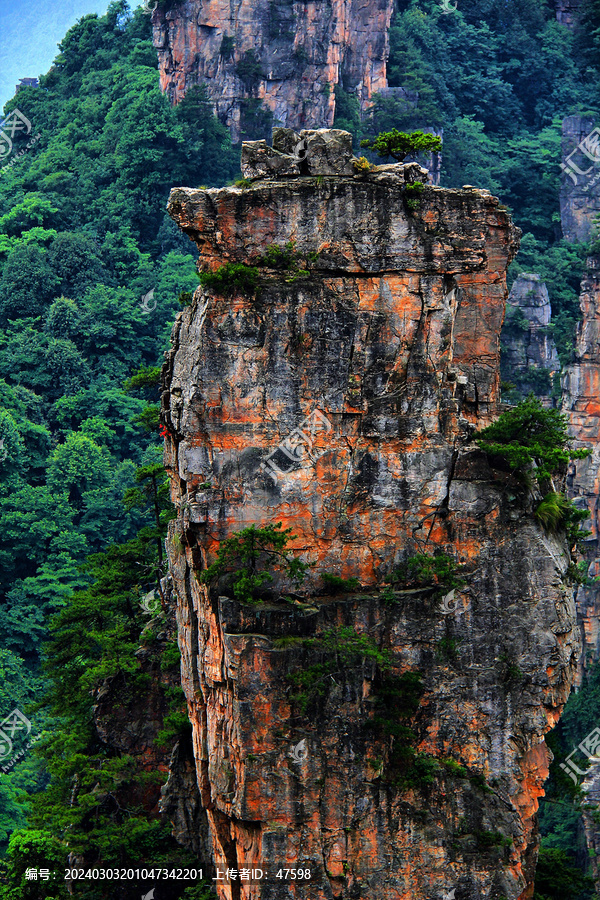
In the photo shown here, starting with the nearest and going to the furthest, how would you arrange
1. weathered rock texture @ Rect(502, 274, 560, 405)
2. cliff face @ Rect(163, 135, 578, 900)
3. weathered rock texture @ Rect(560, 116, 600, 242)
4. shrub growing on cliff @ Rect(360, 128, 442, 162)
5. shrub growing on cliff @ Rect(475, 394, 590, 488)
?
cliff face @ Rect(163, 135, 578, 900) < shrub growing on cliff @ Rect(475, 394, 590, 488) < shrub growing on cliff @ Rect(360, 128, 442, 162) < weathered rock texture @ Rect(502, 274, 560, 405) < weathered rock texture @ Rect(560, 116, 600, 242)

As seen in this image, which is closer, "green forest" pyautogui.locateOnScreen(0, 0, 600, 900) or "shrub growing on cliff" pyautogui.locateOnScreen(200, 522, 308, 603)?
"shrub growing on cliff" pyautogui.locateOnScreen(200, 522, 308, 603)

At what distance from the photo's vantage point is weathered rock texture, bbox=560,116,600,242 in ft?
230

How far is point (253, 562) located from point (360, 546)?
2.12 meters

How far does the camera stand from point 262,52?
6719 centimetres

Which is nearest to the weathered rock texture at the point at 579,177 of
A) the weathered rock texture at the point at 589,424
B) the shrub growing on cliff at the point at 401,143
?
the weathered rock texture at the point at 589,424

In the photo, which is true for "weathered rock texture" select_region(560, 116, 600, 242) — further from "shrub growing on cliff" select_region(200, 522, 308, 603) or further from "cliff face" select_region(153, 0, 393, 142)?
"shrub growing on cliff" select_region(200, 522, 308, 603)

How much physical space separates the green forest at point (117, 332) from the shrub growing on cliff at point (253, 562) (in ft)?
21.3

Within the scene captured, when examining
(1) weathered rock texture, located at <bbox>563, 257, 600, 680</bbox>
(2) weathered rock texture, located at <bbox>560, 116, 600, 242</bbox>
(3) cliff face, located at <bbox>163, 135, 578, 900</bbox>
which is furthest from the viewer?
(2) weathered rock texture, located at <bbox>560, 116, 600, 242</bbox>

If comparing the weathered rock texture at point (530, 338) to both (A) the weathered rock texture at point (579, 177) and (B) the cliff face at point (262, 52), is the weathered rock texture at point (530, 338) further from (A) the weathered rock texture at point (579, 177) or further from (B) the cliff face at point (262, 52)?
(B) the cliff face at point (262, 52)

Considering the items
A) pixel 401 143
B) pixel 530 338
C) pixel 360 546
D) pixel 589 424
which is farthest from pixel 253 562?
pixel 530 338

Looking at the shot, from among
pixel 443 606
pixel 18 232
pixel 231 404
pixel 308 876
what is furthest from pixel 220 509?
pixel 18 232

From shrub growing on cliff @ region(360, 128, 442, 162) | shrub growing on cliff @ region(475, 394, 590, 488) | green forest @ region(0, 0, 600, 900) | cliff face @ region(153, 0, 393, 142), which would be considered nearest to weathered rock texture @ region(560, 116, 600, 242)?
green forest @ region(0, 0, 600, 900)

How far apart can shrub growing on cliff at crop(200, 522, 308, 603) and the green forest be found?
6.50 m

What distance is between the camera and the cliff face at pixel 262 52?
66562 mm
